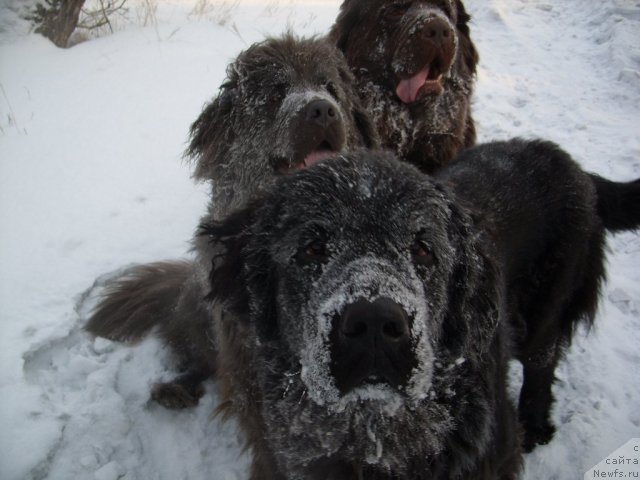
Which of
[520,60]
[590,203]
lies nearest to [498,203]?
[590,203]

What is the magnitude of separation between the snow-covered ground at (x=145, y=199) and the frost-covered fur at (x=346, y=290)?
111cm

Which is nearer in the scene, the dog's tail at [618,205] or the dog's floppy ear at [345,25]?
the dog's tail at [618,205]

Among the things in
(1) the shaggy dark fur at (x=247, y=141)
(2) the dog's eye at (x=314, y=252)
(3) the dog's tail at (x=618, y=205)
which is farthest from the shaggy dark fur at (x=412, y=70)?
(2) the dog's eye at (x=314, y=252)

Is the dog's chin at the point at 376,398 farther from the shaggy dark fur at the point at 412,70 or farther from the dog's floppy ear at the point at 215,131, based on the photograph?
the shaggy dark fur at the point at 412,70

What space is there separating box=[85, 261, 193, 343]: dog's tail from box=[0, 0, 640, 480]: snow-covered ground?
0.42 ft

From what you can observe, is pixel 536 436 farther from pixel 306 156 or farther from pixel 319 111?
pixel 319 111

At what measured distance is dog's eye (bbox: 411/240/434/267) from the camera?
6.62ft

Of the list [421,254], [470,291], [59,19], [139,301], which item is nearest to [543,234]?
[470,291]

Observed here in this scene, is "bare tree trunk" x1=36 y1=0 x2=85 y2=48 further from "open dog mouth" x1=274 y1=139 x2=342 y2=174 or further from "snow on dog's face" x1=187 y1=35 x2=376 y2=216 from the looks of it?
"open dog mouth" x1=274 y1=139 x2=342 y2=174

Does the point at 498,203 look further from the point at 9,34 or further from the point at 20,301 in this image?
the point at 9,34

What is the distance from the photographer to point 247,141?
3.18 m

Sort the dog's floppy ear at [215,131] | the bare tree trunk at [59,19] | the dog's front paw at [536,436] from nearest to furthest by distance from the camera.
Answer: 1. the dog's front paw at [536,436]
2. the dog's floppy ear at [215,131]
3. the bare tree trunk at [59,19]

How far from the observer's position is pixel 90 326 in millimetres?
3555

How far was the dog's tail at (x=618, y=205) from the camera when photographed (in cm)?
299
